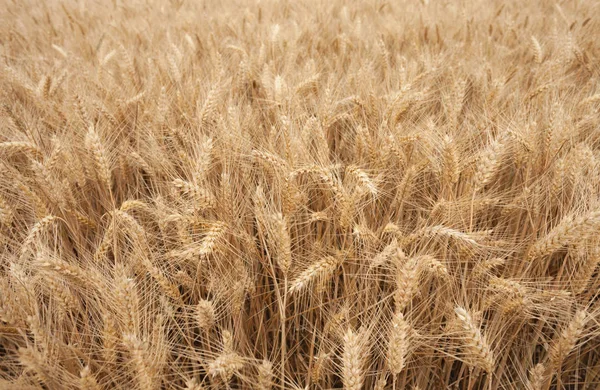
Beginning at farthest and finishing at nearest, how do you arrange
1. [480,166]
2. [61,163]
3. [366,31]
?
[366,31], [61,163], [480,166]

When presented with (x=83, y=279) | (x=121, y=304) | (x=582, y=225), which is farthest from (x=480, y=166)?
(x=83, y=279)

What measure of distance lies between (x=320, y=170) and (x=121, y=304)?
0.58 metres

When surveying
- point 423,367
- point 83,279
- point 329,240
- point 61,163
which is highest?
point 61,163

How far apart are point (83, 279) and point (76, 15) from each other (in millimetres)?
3748

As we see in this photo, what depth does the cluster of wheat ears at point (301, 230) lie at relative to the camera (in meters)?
0.91


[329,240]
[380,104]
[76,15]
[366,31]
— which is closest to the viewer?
[329,240]

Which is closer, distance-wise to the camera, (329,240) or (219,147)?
(329,240)

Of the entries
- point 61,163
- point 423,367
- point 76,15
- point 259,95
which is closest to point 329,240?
point 423,367

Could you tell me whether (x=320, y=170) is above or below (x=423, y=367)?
above

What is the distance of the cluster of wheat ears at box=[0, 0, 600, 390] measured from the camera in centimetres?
91

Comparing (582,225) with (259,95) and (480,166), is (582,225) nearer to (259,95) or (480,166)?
(480,166)

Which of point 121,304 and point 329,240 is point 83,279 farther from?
point 329,240

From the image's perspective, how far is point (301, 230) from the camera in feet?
4.46

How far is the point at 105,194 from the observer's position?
142 cm
